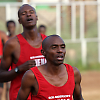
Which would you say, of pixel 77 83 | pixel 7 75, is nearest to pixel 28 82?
pixel 77 83

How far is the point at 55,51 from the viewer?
2.63m

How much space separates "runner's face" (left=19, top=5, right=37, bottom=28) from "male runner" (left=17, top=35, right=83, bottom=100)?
76 centimetres

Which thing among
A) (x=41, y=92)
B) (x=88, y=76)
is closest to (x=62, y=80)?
(x=41, y=92)

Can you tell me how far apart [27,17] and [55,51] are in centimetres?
99

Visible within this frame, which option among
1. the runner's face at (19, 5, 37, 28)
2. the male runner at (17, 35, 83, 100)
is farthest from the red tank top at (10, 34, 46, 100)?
the male runner at (17, 35, 83, 100)

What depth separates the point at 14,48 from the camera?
135 inches

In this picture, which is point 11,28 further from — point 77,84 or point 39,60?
point 77,84

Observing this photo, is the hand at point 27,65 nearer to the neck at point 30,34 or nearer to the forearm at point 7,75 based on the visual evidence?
the forearm at point 7,75

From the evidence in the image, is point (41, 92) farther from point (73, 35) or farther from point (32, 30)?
point (73, 35)

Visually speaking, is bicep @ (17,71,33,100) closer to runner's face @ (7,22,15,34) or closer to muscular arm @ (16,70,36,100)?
muscular arm @ (16,70,36,100)

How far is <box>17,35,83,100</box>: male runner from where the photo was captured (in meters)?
2.66

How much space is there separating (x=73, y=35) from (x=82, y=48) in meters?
0.75

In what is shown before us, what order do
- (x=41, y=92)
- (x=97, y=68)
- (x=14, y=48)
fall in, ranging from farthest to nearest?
(x=97, y=68) → (x=14, y=48) → (x=41, y=92)

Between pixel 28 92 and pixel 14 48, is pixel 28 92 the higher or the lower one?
the lower one
